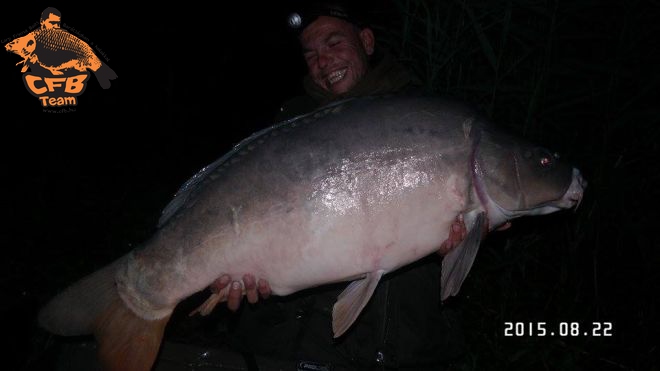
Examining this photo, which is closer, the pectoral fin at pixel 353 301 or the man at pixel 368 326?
the pectoral fin at pixel 353 301

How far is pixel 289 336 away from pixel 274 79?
33.6ft

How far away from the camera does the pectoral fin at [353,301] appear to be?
5.28 ft

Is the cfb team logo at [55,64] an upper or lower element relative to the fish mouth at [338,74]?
upper

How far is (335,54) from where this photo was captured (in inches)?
94.5

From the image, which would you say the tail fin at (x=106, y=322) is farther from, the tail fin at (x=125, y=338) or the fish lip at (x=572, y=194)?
the fish lip at (x=572, y=194)

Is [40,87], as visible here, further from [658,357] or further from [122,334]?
[658,357]

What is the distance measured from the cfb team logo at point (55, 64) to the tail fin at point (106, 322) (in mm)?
5721

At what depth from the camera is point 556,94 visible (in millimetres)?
2688

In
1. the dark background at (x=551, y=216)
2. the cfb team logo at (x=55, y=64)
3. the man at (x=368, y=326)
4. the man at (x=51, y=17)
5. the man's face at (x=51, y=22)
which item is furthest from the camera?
the man at (x=51, y=17)

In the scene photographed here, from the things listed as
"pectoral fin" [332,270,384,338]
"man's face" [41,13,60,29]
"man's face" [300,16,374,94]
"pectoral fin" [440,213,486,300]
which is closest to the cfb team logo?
"man's face" [41,13,60,29]

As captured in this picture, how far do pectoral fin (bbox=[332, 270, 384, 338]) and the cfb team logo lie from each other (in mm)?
6214

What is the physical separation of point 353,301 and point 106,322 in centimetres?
88

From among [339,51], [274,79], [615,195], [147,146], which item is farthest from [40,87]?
[615,195]

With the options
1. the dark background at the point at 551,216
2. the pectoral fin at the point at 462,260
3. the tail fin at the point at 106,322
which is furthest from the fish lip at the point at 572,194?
the tail fin at the point at 106,322
